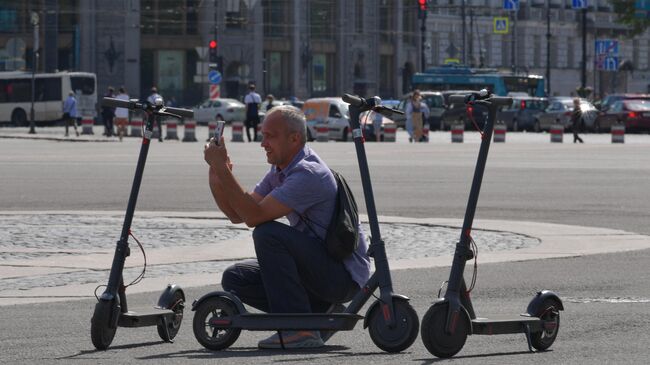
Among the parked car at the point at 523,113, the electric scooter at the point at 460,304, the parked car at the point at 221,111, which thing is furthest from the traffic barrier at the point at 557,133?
the electric scooter at the point at 460,304

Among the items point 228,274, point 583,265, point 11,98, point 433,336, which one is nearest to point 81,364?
point 228,274

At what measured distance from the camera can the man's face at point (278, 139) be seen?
26.0 feet

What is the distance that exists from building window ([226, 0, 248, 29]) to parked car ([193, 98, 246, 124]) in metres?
18.1

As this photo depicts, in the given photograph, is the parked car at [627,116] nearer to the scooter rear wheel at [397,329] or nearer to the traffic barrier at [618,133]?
the traffic barrier at [618,133]

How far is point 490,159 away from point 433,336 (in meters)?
26.7

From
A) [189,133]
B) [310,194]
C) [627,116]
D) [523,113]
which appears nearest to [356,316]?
[310,194]

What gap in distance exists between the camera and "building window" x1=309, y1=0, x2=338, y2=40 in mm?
94562

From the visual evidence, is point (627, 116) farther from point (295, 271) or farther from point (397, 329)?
point (397, 329)

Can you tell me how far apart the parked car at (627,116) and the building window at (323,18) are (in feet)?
120

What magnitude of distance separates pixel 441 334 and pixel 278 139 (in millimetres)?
1253

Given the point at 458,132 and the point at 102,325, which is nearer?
the point at 102,325

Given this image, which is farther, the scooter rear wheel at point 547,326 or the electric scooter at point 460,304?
the scooter rear wheel at point 547,326

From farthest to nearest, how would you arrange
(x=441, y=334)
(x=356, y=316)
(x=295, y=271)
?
1. (x=295, y=271)
2. (x=356, y=316)
3. (x=441, y=334)

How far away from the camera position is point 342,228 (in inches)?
313
